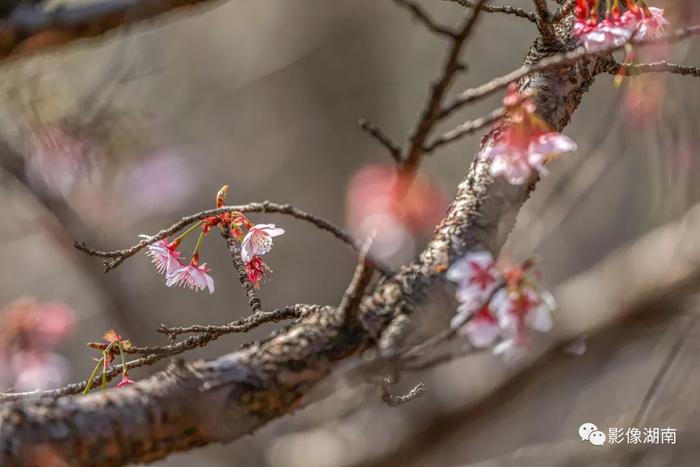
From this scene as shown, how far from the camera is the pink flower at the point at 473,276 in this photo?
78 cm

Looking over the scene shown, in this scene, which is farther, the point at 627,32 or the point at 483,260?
the point at 627,32

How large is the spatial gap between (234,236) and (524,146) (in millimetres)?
447

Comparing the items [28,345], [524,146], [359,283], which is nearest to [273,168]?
[28,345]

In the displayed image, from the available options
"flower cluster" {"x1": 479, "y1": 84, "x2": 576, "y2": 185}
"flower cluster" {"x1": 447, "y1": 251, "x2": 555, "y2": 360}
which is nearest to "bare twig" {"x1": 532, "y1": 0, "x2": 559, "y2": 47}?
"flower cluster" {"x1": 479, "y1": 84, "x2": 576, "y2": 185}

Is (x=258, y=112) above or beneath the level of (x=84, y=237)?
above

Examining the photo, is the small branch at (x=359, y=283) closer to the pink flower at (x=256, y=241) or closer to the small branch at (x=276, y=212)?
the small branch at (x=276, y=212)

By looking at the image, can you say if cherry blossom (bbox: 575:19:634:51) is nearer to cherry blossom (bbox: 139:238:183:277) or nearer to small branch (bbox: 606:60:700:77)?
small branch (bbox: 606:60:700:77)

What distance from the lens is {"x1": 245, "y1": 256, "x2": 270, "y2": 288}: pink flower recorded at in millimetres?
1159

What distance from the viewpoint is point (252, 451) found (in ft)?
8.57

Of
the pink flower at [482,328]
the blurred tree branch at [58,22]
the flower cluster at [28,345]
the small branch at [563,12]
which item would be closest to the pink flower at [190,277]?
the blurred tree branch at [58,22]

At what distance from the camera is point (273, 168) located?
17.3 ft

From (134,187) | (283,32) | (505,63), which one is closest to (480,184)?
(134,187)

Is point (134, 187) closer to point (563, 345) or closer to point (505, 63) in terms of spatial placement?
point (505, 63)

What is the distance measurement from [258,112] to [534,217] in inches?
164
